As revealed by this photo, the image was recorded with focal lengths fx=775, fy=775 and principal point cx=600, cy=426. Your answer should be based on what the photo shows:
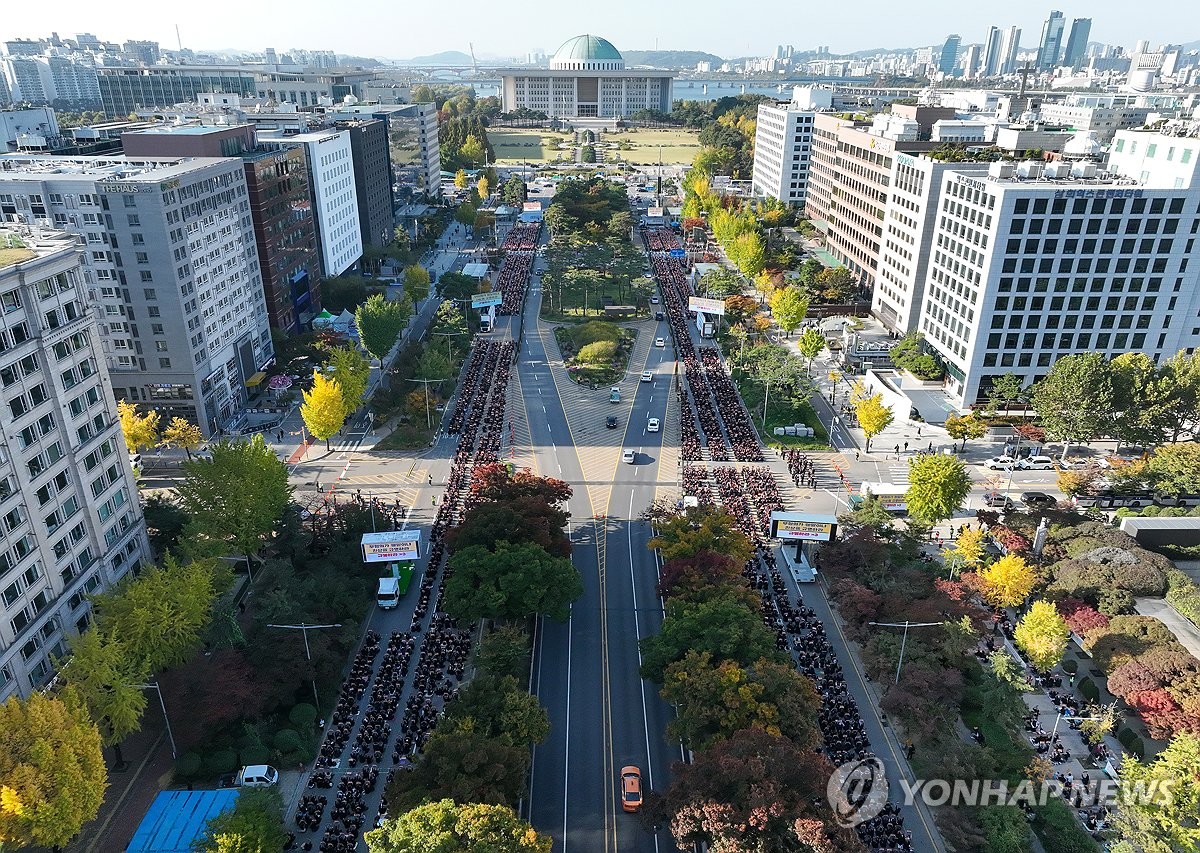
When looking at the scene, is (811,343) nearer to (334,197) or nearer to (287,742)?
(287,742)

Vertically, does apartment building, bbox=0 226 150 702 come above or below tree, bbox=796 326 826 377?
above

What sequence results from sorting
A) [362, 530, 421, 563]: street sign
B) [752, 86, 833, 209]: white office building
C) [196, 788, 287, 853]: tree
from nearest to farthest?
1. [196, 788, 287, 853]: tree
2. [362, 530, 421, 563]: street sign
3. [752, 86, 833, 209]: white office building

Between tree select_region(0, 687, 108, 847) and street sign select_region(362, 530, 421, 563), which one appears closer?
tree select_region(0, 687, 108, 847)

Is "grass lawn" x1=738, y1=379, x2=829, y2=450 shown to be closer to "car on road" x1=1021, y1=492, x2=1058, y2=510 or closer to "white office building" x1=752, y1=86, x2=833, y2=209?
"car on road" x1=1021, y1=492, x2=1058, y2=510

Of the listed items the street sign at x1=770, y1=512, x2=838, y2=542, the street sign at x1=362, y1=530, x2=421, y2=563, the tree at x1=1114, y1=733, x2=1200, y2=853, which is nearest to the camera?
the tree at x1=1114, y1=733, x2=1200, y2=853

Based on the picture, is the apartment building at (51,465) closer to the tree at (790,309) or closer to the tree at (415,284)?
the tree at (415,284)

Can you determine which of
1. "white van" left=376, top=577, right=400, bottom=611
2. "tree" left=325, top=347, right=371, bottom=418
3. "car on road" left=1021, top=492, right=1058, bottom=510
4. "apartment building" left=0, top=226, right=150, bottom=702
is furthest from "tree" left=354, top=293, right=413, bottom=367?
"car on road" left=1021, top=492, right=1058, bottom=510

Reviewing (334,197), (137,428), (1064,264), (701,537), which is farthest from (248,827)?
(334,197)
